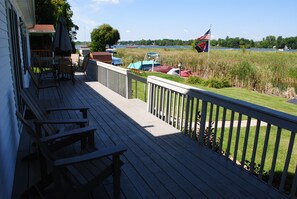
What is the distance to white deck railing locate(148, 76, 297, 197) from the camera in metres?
2.50

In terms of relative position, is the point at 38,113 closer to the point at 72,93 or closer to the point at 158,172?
the point at 158,172

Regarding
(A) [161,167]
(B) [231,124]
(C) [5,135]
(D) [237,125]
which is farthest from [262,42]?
(C) [5,135]

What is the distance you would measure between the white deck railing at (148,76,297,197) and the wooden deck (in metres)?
0.18

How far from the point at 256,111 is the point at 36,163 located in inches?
103

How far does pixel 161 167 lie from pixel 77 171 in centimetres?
115

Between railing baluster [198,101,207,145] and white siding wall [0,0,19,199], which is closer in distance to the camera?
white siding wall [0,0,19,199]

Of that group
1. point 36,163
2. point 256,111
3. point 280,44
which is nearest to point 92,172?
point 36,163

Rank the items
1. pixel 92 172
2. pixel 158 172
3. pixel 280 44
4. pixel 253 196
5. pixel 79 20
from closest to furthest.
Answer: pixel 92 172 → pixel 253 196 → pixel 158 172 → pixel 79 20 → pixel 280 44

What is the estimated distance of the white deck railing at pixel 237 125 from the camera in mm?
2498

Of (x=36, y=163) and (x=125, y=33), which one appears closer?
(x=36, y=163)

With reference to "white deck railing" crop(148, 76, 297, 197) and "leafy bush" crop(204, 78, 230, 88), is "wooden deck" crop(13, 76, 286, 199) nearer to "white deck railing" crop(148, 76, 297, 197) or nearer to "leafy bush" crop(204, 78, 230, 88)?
"white deck railing" crop(148, 76, 297, 197)

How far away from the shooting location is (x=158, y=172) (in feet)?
9.68

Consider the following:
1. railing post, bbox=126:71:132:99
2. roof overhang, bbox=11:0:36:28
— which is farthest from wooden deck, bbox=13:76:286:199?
roof overhang, bbox=11:0:36:28

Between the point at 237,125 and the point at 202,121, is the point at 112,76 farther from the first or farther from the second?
the point at 237,125
